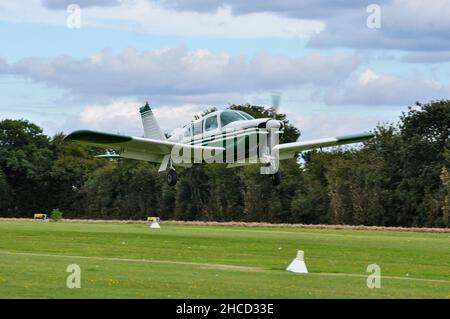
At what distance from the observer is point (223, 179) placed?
10619cm

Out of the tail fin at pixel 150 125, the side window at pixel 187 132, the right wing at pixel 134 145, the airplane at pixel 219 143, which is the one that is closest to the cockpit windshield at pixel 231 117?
the airplane at pixel 219 143

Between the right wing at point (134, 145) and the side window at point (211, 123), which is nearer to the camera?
the right wing at point (134, 145)

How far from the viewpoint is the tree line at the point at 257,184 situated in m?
87.9

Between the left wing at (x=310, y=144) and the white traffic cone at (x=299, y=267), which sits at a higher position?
the left wing at (x=310, y=144)

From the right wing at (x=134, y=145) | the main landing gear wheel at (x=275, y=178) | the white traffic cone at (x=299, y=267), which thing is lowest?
the white traffic cone at (x=299, y=267)

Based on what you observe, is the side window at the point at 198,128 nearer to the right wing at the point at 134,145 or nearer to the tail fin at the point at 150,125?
the right wing at the point at 134,145

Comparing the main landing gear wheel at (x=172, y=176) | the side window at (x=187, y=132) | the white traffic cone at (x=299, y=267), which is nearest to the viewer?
the white traffic cone at (x=299, y=267)

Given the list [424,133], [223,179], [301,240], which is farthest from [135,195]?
[301,240]

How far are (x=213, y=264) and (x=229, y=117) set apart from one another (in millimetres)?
16775

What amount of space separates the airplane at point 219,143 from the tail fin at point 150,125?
1700 mm

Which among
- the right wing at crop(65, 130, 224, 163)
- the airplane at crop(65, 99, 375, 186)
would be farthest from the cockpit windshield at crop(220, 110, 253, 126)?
the right wing at crop(65, 130, 224, 163)

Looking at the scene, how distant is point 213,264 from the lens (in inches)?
1280
